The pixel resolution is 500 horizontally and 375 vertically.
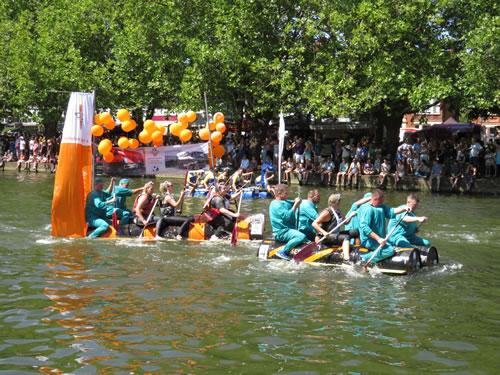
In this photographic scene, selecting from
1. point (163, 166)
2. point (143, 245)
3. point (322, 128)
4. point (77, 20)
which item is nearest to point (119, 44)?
point (77, 20)

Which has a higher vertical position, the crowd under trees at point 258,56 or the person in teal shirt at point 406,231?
the crowd under trees at point 258,56

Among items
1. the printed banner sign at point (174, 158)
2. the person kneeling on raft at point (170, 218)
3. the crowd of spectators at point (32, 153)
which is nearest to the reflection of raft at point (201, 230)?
the person kneeling on raft at point (170, 218)

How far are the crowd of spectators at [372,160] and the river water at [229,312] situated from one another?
1459 centimetres

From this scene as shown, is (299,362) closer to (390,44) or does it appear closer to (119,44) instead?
(390,44)

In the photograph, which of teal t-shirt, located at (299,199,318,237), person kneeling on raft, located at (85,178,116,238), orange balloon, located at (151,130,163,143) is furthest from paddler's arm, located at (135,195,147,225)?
teal t-shirt, located at (299,199,318,237)

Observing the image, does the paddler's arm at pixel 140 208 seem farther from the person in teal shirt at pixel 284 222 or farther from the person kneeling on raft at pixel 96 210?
the person in teal shirt at pixel 284 222

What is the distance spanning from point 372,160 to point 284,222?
19.8 metres

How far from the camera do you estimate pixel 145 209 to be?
16531mm

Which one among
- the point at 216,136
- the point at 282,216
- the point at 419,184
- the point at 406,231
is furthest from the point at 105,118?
the point at 419,184

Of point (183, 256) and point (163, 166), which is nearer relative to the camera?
point (183, 256)

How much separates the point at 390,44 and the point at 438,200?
8.49 meters

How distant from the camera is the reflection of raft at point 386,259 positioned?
1195 centimetres

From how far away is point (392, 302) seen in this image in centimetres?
1028

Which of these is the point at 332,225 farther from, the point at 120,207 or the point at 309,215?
the point at 120,207
